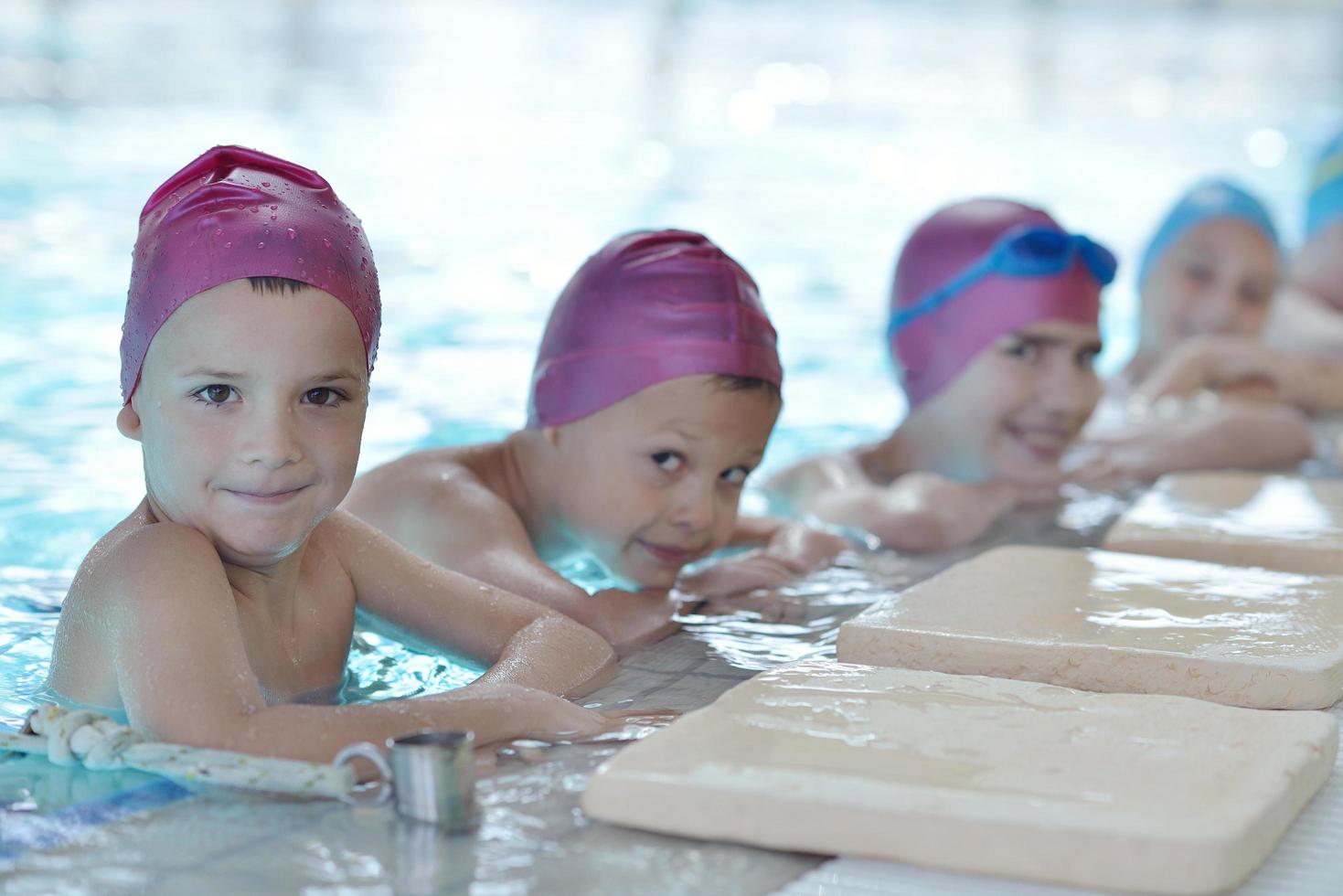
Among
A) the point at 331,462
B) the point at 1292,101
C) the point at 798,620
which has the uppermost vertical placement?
the point at 1292,101

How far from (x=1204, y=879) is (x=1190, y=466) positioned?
130 inches

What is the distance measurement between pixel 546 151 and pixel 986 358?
35.4ft

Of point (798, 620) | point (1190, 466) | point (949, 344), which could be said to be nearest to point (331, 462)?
point (798, 620)

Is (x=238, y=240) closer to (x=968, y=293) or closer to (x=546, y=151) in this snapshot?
(x=968, y=293)

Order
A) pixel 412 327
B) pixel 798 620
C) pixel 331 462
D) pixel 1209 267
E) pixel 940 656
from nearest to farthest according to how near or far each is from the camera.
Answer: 1. pixel 331 462
2. pixel 940 656
3. pixel 798 620
4. pixel 1209 267
5. pixel 412 327

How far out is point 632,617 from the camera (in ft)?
9.94

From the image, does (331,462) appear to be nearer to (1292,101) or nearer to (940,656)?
(940,656)

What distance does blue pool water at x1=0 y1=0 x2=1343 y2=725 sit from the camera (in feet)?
19.2

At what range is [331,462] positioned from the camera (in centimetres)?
231

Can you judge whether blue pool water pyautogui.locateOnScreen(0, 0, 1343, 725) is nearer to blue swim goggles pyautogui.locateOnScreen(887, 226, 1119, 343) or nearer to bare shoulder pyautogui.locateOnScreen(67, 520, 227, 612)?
bare shoulder pyautogui.locateOnScreen(67, 520, 227, 612)

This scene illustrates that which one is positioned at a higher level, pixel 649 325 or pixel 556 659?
pixel 649 325

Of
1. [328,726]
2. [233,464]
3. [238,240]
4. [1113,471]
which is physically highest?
[238,240]

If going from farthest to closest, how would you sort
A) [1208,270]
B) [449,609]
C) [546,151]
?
[546,151] → [1208,270] → [449,609]

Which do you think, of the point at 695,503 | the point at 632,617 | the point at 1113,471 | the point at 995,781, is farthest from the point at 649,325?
the point at 1113,471
